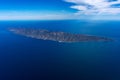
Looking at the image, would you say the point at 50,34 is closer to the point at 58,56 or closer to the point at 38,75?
the point at 58,56

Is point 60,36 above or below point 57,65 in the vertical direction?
above

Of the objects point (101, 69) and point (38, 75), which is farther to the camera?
point (101, 69)

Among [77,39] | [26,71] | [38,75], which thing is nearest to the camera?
[38,75]

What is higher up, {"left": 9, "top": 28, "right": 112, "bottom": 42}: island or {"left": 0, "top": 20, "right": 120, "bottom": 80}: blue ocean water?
{"left": 9, "top": 28, "right": 112, "bottom": 42}: island

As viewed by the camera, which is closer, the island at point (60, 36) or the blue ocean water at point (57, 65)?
the blue ocean water at point (57, 65)

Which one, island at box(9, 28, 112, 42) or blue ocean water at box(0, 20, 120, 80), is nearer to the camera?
blue ocean water at box(0, 20, 120, 80)

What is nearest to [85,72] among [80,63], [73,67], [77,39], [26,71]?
[73,67]

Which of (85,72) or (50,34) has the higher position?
(50,34)

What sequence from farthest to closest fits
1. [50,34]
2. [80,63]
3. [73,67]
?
[50,34], [80,63], [73,67]

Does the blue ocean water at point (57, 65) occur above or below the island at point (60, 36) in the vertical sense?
below

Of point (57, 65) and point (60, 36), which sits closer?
point (57, 65)
